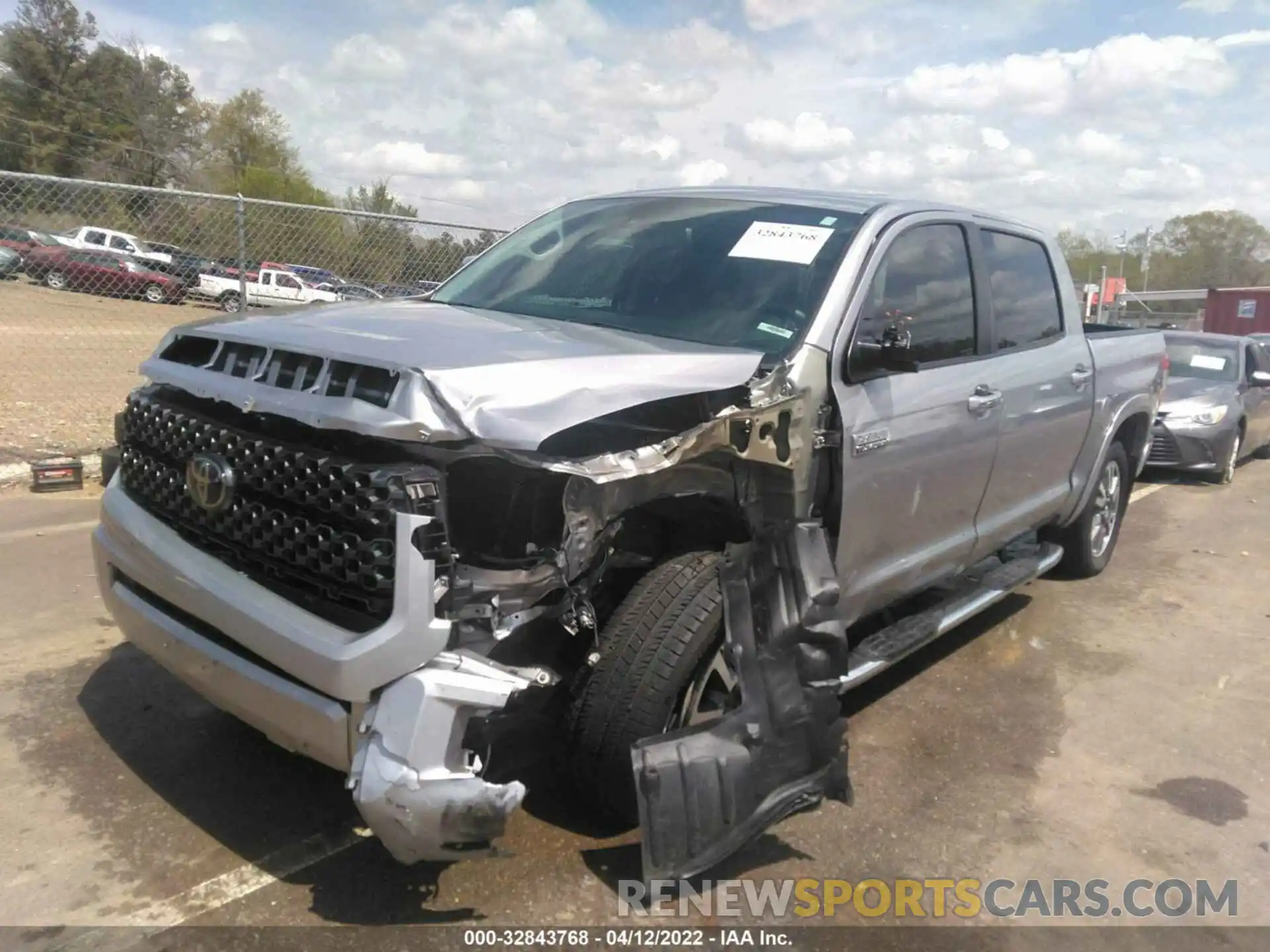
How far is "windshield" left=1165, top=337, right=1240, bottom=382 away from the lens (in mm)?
11016

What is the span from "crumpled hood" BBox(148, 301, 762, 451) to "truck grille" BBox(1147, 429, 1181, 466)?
27.7 ft

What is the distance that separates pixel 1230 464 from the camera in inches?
409

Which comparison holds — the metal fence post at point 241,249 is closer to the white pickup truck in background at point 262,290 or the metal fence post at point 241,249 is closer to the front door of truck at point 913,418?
the white pickup truck in background at point 262,290

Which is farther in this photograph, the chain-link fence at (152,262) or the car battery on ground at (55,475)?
the chain-link fence at (152,262)

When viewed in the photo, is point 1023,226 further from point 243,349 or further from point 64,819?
point 64,819

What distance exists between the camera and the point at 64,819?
3166 mm

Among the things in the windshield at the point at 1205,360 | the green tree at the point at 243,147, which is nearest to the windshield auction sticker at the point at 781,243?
the windshield at the point at 1205,360

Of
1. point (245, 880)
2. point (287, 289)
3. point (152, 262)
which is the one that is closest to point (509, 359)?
point (245, 880)

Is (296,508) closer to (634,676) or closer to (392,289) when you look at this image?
(634,676)

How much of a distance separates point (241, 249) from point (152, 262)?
1.73 metres

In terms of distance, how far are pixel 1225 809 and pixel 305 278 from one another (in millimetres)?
8250

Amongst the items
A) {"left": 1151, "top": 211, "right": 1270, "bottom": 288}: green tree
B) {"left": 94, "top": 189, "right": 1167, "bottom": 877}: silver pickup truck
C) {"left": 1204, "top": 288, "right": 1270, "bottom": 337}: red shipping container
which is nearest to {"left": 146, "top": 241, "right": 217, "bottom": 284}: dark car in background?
{"left": 94, "top": 189, "right": 1167, "bottom": 877}: silver pickup truck

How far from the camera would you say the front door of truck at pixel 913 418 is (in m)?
3.51

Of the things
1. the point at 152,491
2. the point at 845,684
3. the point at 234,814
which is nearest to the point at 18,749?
the point at 234,814
